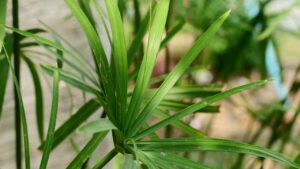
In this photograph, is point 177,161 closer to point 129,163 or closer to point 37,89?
point 129,163

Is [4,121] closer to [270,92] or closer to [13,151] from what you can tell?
[13,151]

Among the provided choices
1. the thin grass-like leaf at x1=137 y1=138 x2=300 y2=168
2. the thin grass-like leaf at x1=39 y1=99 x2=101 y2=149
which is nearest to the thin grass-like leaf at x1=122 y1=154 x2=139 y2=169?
the thin grass-like leaf at x1=137 y1=138 x2=300 y2=168

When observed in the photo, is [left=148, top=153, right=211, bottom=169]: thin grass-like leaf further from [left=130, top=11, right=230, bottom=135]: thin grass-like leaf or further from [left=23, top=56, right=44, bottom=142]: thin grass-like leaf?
[left=23, top=56, right=44, bottom=142]: thin grass-like leaf

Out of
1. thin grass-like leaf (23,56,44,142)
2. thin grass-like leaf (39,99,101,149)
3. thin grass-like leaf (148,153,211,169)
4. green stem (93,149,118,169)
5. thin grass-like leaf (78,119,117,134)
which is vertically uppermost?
thin grass-like leaf (23,56,44,142)

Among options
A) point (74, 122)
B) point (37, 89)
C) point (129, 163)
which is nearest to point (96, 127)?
point (129, 163)

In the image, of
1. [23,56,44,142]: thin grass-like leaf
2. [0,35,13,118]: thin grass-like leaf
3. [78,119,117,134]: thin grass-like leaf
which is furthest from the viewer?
[23,56,44,142]: thin grass-like leaf

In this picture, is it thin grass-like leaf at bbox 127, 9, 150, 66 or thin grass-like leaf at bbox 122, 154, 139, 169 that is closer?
thin grass-like leaf at bbox 122, 154, 139, 169

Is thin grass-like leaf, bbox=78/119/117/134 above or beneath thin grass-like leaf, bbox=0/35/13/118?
beneath

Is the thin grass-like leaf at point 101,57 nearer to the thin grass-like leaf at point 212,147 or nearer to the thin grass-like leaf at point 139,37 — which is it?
the thin grass-like leaf at point 212,147

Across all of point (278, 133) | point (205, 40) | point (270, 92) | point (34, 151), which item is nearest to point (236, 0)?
point (278, 133)
